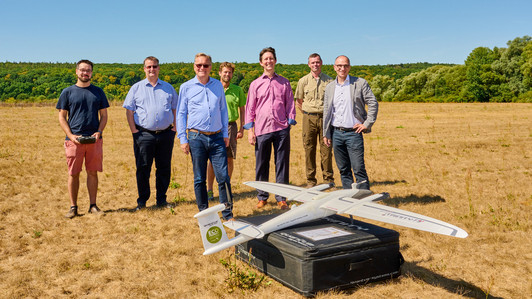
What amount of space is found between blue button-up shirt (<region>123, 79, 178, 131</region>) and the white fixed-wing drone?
10.5 feet

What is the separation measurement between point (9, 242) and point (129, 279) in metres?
2.64

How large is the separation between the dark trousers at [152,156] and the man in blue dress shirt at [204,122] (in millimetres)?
1146

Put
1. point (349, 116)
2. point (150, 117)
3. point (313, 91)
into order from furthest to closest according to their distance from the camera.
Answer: point (313, 91), point (150, 117), point (349, 116)

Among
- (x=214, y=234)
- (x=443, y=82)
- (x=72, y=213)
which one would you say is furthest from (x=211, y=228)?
(x=443, y=82)

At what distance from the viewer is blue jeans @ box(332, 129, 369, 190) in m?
6.61

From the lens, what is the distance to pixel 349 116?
6660 mm

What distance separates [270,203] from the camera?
303 inches

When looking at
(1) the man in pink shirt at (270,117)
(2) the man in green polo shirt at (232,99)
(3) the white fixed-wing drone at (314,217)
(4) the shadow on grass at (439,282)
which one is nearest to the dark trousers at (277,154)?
(1) the man in pink shirt at (270,117)

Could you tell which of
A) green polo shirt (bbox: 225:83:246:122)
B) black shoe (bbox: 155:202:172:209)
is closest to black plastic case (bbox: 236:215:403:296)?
black shoe (bbox: 155:202:172:209)

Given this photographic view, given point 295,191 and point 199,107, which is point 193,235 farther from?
point 199,107

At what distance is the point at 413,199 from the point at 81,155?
632 centimetres

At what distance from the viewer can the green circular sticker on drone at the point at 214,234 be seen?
4.07 metres

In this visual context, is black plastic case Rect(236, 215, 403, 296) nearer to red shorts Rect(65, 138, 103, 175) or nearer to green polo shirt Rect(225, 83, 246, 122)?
green polo shirt Rect(225, 83, 246, 122)

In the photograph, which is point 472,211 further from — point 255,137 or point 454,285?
point 255,137
